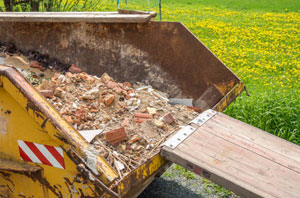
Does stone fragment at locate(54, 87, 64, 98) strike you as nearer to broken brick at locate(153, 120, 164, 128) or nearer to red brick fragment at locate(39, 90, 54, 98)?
red brick fragment at locate(39, 90, 54, 98)

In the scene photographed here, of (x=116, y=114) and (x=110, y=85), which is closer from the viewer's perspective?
(x=116, y=114)

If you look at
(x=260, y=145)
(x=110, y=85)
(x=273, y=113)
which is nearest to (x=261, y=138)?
(x=260, y=145)

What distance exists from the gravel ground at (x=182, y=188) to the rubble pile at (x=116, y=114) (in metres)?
0.77

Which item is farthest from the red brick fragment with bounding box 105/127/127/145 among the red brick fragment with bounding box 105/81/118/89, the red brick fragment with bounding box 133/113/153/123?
the red brick fragment with bounding box 105/81/118/89

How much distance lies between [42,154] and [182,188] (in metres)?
1.64

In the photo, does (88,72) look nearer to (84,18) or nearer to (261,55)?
(84,18)

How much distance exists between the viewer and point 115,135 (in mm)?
2453

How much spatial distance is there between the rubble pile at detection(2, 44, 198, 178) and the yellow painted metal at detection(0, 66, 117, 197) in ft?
0.90

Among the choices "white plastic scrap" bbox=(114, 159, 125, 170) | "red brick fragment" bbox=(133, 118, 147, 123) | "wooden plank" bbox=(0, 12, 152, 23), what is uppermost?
"wooden plank" bbox=(0, 12, 152, 23)

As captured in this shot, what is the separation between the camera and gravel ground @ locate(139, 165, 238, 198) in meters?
3.23

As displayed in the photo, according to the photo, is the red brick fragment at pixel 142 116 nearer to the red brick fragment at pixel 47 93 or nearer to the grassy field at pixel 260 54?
the red brick fragment at pixel 47 93

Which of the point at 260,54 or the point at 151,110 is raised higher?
the point at 151,110

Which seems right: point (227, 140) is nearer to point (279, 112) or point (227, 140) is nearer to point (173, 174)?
point (173, 174)

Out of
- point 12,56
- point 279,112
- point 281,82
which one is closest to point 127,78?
point 12,56
